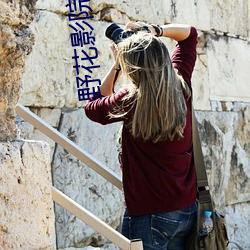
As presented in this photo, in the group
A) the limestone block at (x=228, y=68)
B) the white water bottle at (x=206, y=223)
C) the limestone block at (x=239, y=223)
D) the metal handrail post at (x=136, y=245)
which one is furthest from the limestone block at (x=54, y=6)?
the limestone block at (x=239, y=223)

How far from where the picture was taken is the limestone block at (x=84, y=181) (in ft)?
12.1

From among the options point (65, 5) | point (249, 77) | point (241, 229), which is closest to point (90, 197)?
point (65, 5)

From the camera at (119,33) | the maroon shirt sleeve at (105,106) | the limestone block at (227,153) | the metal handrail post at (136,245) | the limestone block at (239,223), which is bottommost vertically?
the limestone block at (239,223)

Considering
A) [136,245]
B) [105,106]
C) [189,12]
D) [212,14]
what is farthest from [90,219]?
[212,14]

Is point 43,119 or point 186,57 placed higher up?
point 186,57

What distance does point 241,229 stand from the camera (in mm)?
5363

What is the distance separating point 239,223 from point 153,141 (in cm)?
281

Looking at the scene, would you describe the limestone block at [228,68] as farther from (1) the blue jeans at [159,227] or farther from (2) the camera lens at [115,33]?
(1) the blue jeans at [159,227]

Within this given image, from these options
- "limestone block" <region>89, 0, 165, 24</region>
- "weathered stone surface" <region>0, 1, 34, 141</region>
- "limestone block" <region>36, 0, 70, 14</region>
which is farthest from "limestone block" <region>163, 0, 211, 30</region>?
"weathered stone surface" <region>0, 1, 34, 141</region>

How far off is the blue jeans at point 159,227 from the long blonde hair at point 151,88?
1.05 feet

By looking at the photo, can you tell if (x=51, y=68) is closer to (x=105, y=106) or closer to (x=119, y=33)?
(x=119, y=33)

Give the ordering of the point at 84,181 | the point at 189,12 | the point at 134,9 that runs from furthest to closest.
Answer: the point at 189,12, the point at 134,9, the point at 84,181

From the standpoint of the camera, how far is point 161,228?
2756mm

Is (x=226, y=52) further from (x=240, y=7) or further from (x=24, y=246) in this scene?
(x=24, y=246)
